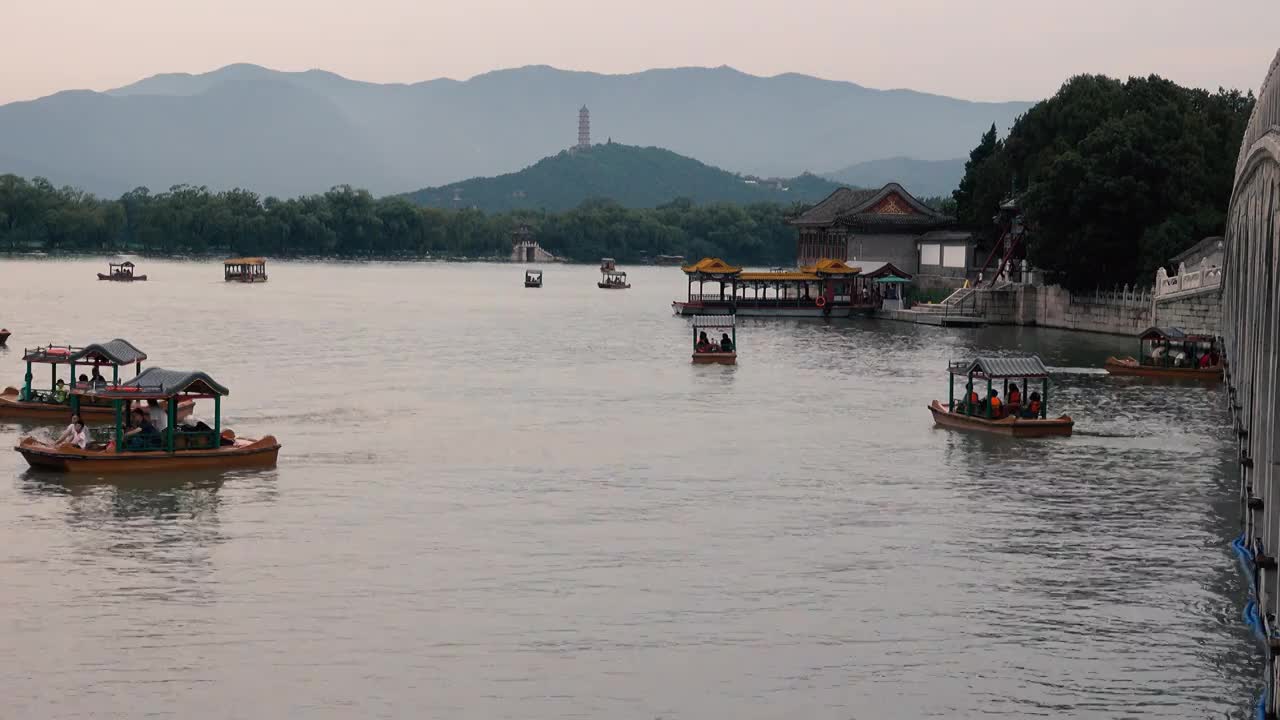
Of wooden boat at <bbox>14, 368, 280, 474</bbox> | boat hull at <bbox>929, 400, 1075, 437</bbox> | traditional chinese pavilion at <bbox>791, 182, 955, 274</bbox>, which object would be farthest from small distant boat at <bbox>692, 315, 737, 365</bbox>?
traditional chinese pavilion at <bbox>791, 182, 955, 274</bbox>

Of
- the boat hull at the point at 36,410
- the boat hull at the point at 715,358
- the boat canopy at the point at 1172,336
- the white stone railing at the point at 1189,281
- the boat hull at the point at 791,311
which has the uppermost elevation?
the white stone railing at the point at 1189,281

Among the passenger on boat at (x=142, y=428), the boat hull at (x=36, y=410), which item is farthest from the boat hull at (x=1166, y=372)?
the passenger on boat at (x=142, y=428)

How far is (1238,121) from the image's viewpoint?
74812 millimetres

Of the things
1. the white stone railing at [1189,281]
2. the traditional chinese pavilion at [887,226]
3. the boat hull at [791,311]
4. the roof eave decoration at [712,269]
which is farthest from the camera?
the traditional chinese pavilion at [887,226]

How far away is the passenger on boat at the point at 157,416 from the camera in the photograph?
30984 millimetres

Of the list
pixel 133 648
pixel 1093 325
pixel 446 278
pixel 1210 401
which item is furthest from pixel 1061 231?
pixel 446 278

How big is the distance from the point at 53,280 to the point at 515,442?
325 feet

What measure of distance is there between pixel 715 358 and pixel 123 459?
99.0 feet

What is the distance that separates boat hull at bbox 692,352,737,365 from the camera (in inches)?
2238

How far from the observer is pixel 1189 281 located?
188 feet

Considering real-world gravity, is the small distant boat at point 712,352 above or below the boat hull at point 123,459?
above

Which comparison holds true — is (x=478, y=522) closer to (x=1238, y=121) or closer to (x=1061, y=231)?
(x=1061, y=231)

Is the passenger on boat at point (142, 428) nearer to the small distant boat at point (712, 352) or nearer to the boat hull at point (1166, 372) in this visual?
the small distant boat at point (712, 352)

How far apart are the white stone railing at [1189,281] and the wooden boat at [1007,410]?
1863cm
